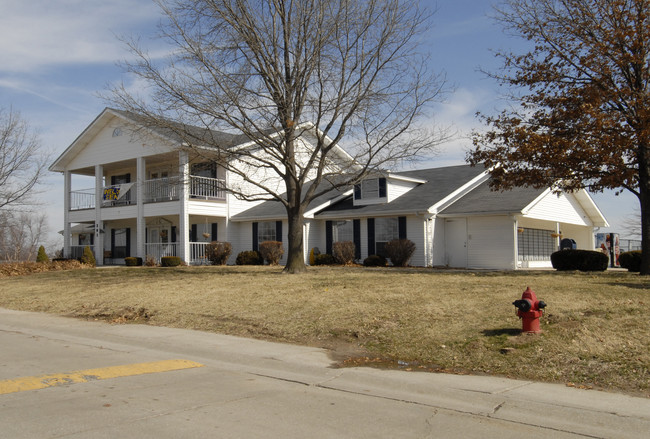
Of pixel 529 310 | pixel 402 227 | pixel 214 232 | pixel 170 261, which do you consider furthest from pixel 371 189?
pixel 529 310

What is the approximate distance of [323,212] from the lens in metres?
28.6

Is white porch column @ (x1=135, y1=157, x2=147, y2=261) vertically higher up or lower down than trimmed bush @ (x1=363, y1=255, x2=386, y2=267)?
higher up

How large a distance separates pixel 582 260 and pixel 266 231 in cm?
1510

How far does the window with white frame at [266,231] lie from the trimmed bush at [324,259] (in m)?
3.42

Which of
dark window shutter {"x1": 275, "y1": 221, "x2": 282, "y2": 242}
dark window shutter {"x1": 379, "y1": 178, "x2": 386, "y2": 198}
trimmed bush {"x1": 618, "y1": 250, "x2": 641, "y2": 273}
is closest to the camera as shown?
trimmed bush {"x1": 618, "y1": 250, "x2": 641, "y2": 273}

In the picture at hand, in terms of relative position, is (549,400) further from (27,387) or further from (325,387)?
(27,387)

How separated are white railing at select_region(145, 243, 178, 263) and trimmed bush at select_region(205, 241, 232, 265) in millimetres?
2419

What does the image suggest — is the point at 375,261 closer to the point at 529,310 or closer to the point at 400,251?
the point at 400,251

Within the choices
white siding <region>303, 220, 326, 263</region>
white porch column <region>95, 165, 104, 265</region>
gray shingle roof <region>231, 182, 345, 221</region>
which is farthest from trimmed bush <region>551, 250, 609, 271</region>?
white porch column <region>95, 165, 104, 265</region>

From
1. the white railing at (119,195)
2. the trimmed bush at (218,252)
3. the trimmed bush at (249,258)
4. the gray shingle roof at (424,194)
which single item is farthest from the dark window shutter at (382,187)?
the white railing at (119,195)

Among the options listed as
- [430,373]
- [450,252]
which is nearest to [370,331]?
[430,373]

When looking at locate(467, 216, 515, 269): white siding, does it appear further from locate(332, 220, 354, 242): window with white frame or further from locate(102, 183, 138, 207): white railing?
locate(102, 183, 138, 207): white railing

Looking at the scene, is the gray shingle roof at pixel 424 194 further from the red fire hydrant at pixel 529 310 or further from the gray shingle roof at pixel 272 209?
the red fire hydrant at pixel 529 310

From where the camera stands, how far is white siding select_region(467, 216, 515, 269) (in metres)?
24.7
